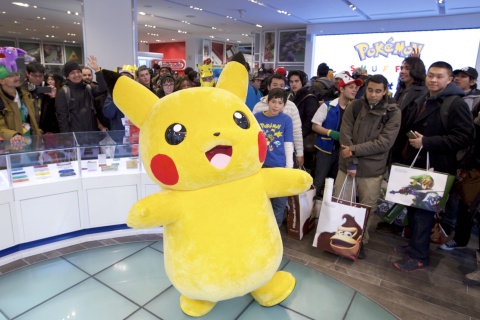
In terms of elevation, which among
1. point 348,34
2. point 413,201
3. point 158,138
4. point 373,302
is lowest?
point 373,302

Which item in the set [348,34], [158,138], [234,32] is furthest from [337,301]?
[234,32]

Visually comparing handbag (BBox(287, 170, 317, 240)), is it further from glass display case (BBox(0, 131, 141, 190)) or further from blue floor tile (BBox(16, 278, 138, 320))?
blue floor tile (BBox(16, 278, 138, 320))

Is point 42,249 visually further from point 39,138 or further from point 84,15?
point 84,15

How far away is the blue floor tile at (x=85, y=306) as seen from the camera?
2027 millimetres

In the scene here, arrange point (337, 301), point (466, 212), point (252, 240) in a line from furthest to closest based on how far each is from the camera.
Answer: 1. point (466, 212)
2. point (337, 301)
3. point (252, 240)

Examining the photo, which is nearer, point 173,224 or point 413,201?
point 173,224

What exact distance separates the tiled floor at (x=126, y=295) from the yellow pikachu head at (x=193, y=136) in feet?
3.19

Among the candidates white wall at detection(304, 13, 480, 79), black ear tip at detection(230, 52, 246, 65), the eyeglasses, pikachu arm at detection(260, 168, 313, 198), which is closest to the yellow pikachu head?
pikachu arm at detection(260, 168, 313, 198)

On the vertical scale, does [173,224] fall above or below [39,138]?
below

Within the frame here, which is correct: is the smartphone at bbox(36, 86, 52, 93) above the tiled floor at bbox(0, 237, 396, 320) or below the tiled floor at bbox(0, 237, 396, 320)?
above

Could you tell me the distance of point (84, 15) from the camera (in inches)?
212

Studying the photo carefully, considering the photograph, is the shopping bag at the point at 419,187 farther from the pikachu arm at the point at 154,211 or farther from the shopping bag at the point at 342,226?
the pikachu arm at the point at 154,211

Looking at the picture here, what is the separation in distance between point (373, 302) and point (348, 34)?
1011cm

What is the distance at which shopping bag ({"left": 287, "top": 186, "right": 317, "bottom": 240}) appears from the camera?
3.11 meters
